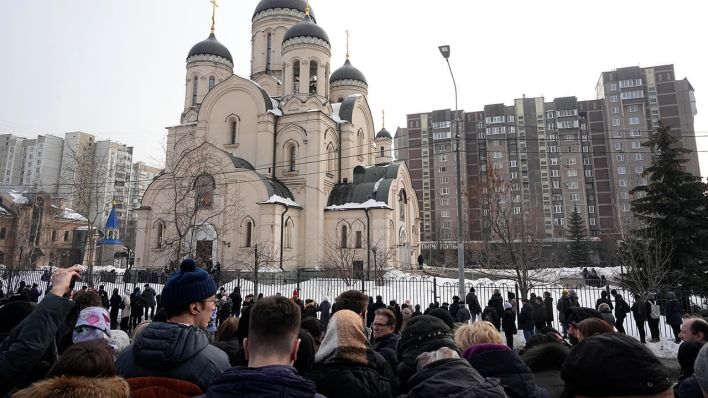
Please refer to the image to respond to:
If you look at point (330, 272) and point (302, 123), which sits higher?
point (302, 123)

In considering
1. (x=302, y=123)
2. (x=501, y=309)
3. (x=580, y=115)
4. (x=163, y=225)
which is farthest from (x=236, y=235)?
(x=580, y=115)

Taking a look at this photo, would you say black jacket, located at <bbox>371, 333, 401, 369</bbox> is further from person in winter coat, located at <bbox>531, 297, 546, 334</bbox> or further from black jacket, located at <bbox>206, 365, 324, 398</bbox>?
person in winter coat, located at <bbox>531, 297, 546, 334</bbox>

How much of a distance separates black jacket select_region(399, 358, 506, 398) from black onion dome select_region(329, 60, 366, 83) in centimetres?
4046

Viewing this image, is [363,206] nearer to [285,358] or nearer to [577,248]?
[577,248]

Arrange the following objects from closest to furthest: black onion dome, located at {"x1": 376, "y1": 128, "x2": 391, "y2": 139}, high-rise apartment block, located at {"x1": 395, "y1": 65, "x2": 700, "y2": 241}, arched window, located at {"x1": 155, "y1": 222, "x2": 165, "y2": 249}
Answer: arched window, located at {"x1": 155, "y1": 222, "x2": 165, "y2": 249} < black onion dome, located at {"x1": 376, "y1": 128, "x2": 391, "y2": 139} < high-rise apartment block, located at {"x1": 395, "y1": 65, "x2": 700, "y2": 241}

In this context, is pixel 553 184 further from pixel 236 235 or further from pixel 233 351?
pixel 233 351

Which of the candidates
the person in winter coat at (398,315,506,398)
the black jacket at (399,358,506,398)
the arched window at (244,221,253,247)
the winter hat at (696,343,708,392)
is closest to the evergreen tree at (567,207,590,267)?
the arched window at (244,221,253,247)

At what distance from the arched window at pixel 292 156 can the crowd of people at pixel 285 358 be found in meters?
28.7

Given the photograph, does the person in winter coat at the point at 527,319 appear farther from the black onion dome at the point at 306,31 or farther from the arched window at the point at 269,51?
the arched window at the point at 269,51

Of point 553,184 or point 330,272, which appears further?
point 553,184

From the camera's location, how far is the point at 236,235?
29.5m

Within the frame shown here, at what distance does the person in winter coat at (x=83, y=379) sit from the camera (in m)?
1.60

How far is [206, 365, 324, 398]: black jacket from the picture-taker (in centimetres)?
181

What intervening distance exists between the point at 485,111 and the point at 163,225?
183ft
